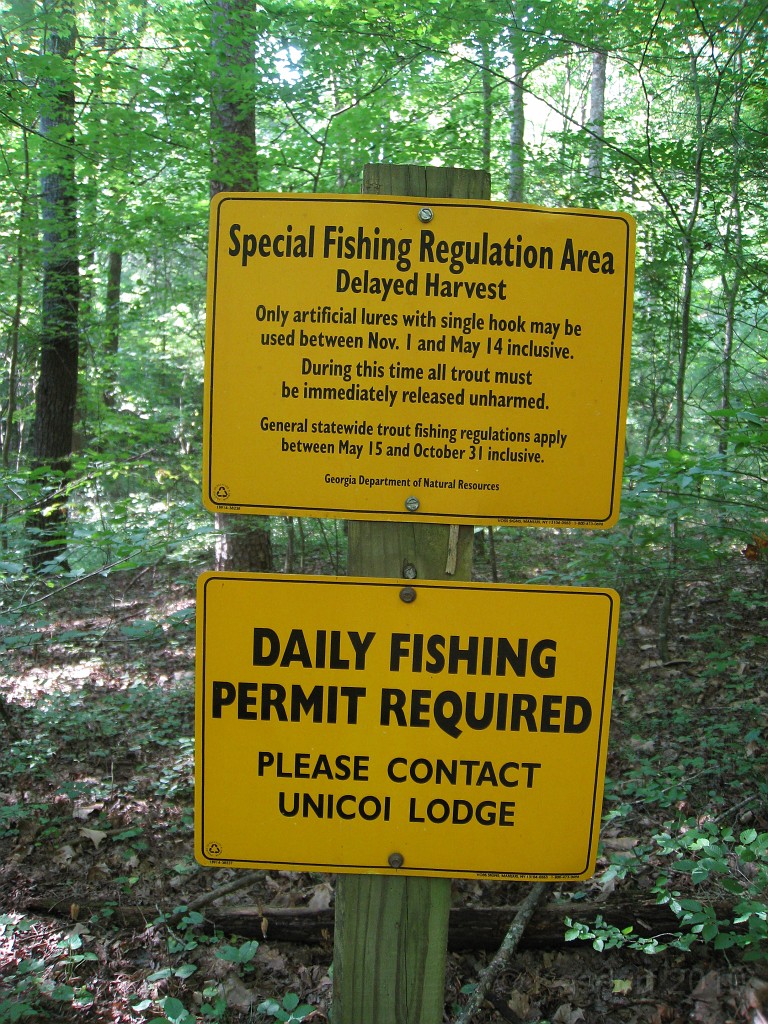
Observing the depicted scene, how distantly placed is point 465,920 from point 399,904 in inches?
72.3

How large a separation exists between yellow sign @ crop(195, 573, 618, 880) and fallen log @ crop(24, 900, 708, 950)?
1.88m

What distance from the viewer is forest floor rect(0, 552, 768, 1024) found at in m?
2.84

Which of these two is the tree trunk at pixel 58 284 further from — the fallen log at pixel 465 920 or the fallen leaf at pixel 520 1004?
the fallen leaf at pixel 520 1004

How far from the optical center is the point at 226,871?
3.85m

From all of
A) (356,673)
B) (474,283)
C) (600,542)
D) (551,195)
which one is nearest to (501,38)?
(551,195)

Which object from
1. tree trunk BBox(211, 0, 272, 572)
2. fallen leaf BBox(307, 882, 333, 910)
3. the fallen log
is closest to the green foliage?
the fallen log

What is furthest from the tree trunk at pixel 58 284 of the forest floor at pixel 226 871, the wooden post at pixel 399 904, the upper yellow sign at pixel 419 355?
the wooden post at pixel 399 904

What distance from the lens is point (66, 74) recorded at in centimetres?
629

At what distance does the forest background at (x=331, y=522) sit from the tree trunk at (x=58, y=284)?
0.08 meters

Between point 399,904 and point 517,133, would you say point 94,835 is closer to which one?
point 399,904

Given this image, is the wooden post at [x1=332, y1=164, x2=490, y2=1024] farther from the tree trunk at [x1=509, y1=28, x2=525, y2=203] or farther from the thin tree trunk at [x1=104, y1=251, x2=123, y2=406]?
the thin tree trunk at [x1=104, y1=251, x2=123, y2=406]

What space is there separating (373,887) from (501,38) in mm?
6711

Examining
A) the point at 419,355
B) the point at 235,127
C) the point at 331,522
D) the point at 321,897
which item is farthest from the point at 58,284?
the point at 419,355

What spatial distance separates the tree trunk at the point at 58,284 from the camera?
7.05 m
